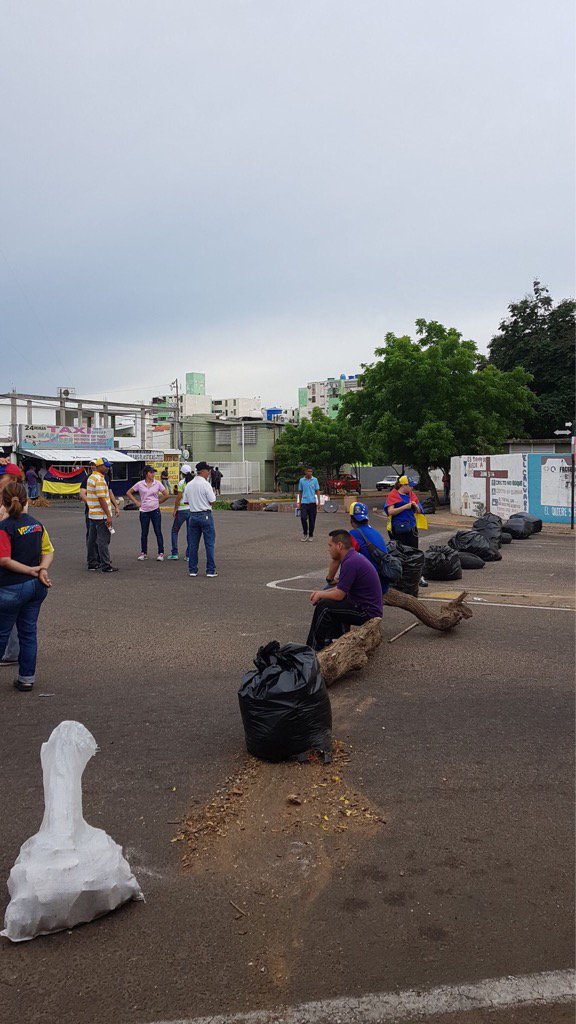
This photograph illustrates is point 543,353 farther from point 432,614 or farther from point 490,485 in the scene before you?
point 432,614

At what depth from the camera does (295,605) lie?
980cm

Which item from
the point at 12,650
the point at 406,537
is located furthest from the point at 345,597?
the point at 406,537

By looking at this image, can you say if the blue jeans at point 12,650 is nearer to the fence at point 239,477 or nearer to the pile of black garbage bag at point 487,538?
the pile of black garbage bag at point 487,538

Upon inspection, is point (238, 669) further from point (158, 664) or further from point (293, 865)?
point (293, 865)

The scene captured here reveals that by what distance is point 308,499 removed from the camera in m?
17.1

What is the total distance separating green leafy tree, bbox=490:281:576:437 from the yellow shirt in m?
36.8

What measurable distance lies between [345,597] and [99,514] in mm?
6416

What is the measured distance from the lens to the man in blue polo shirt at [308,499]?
16.8 m

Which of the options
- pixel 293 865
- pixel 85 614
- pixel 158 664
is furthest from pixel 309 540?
pixel 293 865

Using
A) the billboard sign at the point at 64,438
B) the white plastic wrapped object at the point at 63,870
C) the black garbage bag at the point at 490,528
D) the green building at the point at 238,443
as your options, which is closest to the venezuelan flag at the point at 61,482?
the billboard sign at the point at 64,438

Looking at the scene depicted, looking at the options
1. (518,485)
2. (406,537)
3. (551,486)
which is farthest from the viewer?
(518,485)

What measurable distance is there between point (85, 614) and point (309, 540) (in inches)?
365

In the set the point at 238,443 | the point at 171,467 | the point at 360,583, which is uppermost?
the point at 238,443

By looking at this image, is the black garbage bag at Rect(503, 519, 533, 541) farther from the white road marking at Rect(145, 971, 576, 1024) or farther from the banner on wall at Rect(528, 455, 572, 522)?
the white road marking at Rect(145, 971, 576, 1024)
